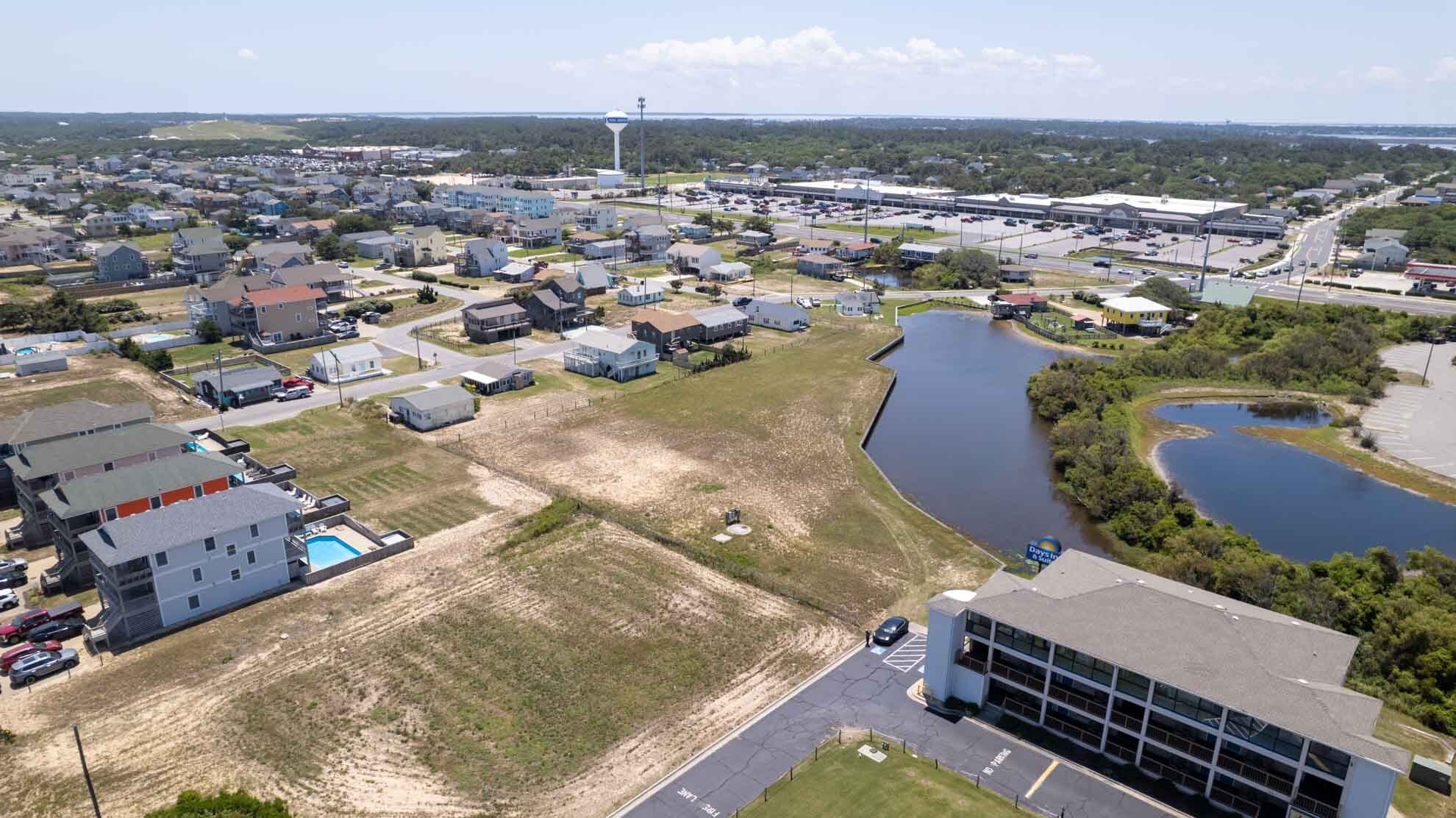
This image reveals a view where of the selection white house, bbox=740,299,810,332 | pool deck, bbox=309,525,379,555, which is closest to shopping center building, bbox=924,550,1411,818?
pool deck, bbox=309,525,379,555

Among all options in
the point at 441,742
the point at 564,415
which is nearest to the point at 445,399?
the point at 564,415

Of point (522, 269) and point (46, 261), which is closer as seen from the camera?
point (522, 269)

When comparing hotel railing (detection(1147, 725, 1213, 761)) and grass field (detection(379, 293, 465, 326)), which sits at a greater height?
grass field (detection(379, 293, 465, 326))

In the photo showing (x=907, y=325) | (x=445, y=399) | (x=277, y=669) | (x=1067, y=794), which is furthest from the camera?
(x=907, y=325)

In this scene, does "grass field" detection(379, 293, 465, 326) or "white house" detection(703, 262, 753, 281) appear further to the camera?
"white house" detection(703, 262, 753, 281)

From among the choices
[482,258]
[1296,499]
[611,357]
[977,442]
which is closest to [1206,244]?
[1296,499]

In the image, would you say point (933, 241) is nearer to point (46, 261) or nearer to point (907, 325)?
point (907, 325)

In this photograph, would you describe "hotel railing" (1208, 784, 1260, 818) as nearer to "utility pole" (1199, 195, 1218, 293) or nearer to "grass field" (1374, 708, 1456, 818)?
"grass field" (1374, 708, 1456, 818)
